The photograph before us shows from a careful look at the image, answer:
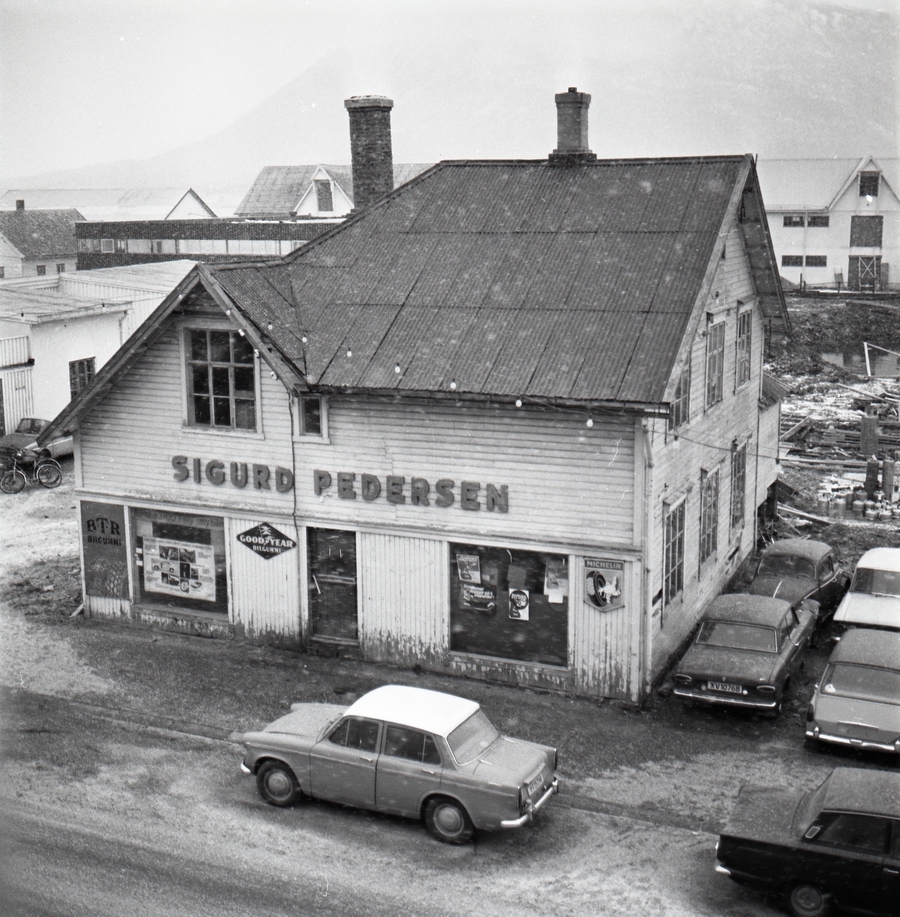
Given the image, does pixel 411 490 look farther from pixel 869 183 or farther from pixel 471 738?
pixel 869 183

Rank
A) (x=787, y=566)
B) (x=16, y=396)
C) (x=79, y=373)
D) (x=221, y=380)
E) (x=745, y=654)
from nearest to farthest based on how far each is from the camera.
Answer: (x=745, y=654)
(x=221, y=380)
(x=787, y=566)
(x=16, y=396)
(x=79, y=373)

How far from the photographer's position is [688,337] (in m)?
16.3

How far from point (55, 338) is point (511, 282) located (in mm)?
20467

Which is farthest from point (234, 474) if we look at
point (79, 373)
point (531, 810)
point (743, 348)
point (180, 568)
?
point (79, 373)

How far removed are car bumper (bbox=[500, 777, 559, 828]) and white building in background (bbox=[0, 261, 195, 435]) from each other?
2464 centimetres

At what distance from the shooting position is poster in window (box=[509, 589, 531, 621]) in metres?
17.2

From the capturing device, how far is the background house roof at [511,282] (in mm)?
16484

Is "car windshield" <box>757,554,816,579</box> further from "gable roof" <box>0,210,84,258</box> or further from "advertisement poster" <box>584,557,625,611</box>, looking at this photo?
"gable roof" <box>0,210,84,258</box>

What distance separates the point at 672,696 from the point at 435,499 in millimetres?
4761

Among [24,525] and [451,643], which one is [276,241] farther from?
[451,643]

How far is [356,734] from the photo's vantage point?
513 inches

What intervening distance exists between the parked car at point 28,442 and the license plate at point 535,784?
20647 mm

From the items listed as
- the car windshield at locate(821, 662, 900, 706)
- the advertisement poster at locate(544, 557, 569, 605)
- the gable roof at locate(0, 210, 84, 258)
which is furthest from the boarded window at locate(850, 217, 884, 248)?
the advertisement poster at locate(544, 557, 569, 605)

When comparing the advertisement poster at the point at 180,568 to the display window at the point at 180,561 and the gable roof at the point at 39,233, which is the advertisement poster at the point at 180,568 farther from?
the gable roof at the point at 39,233
